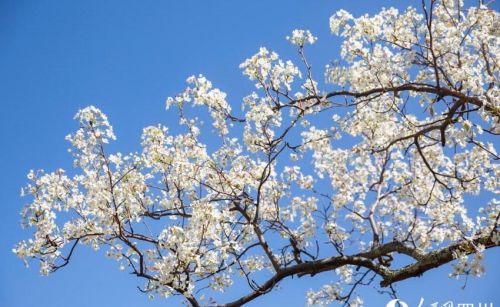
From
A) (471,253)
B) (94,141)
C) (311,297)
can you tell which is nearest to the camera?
(471,253)

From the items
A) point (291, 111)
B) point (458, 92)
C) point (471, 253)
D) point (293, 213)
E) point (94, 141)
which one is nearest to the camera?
point (471, 253)

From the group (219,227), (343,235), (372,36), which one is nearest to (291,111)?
(372,36)

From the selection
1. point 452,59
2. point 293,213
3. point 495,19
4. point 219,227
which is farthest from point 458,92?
point 293,213

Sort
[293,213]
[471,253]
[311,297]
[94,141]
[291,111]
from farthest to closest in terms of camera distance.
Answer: [293,213] → [311,297] → [291,111] → [94,141] → [471,253]

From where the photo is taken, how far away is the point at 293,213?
32.0 ft

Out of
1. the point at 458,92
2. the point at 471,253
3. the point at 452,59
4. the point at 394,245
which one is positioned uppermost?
the point at 452,59

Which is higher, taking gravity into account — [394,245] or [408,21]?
[408,21]

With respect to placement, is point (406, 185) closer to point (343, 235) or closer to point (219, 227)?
point (343, 235)

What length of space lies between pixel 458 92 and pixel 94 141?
5.02 meters

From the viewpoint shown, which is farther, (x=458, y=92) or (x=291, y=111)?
(x=291, y=111)

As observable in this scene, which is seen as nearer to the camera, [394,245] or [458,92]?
[458,92]

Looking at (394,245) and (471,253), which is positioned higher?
(394,245)

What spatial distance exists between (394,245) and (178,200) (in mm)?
3443

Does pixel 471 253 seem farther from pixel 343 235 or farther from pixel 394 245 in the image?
pixel 343 235
